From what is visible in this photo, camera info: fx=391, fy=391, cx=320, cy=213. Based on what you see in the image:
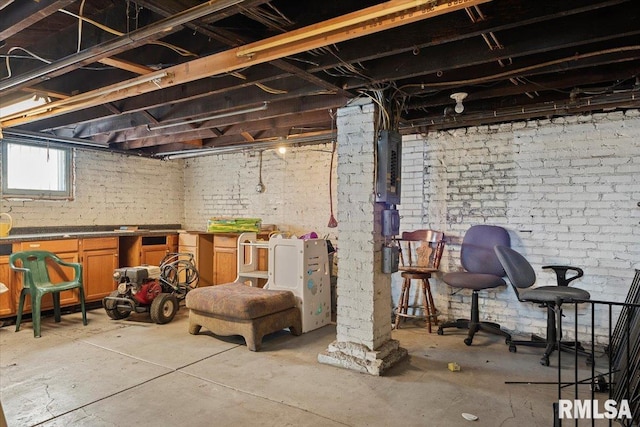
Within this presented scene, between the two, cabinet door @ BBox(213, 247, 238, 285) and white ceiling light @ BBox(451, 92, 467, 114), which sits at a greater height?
white ceiling light @ BBox(451, 92, 467, 114)

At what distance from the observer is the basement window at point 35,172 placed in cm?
507

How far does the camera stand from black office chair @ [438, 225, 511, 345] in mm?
3953

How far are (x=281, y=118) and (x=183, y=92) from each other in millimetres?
1358

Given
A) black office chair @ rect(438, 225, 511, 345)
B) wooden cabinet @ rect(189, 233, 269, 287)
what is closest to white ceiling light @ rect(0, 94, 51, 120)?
wooden cabinet @ rect(189, 233, 269, 287)

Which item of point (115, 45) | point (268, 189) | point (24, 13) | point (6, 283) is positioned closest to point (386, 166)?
point (115, 45)

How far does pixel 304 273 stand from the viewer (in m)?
4.24

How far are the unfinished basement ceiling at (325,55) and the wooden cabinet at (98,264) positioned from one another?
1739mm

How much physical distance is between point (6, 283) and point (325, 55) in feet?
14.4

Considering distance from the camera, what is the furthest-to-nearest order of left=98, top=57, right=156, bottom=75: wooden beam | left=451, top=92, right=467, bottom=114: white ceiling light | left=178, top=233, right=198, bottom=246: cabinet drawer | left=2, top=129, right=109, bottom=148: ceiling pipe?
left=178, top=233, right=198, bottom=246: cabinet drawer, left=2, top=129, right=109, bottom=148: ceiling pipe, left=451, top=92, right=467, bottom=114: white ceiling light, left=98, top=57, right=156, bottom=75: wooden beam

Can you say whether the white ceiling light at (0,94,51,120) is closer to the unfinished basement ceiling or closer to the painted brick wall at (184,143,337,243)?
the unfinished basement ceiling

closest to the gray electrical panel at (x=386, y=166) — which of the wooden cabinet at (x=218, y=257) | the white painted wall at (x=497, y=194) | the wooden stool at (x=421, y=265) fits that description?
the white painted wall at (x=497, y=194)

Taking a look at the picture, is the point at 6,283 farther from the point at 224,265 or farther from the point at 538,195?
the point at 538,195

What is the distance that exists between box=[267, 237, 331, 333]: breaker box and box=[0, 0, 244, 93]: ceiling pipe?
8.18 ft

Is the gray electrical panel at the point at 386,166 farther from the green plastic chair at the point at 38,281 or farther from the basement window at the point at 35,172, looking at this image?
the basement window at the point at 35,172
